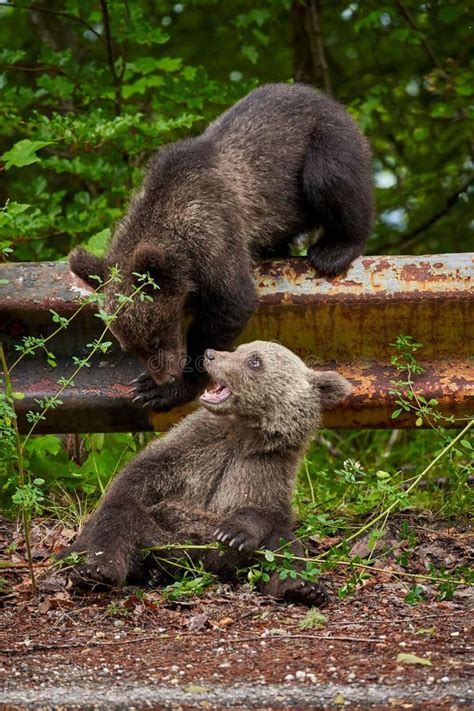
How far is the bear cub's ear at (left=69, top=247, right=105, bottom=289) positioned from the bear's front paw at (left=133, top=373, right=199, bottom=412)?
1.73 feet

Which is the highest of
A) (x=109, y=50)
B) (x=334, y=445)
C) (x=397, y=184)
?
(x=109, y=50)

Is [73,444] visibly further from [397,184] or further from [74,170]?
[397,184]

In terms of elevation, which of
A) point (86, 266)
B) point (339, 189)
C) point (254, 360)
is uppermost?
point (339, 189)

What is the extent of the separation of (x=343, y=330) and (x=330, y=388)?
1.35 feet

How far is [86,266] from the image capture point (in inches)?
216

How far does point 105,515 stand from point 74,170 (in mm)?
3420

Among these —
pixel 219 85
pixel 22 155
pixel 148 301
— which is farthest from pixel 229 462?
pixel 219 85

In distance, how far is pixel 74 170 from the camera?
24.5 ft

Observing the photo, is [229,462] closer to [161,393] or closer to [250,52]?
[161,393]

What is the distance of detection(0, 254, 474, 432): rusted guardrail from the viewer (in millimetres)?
5230

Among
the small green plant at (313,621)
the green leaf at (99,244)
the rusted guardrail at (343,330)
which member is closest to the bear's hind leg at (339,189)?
the rusted guardrail at (343,330)

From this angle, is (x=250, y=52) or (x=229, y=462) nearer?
(x=229, y=462)

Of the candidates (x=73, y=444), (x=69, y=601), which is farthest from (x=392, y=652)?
(x=73, y=444)

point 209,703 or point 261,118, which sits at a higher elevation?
point 261,118
